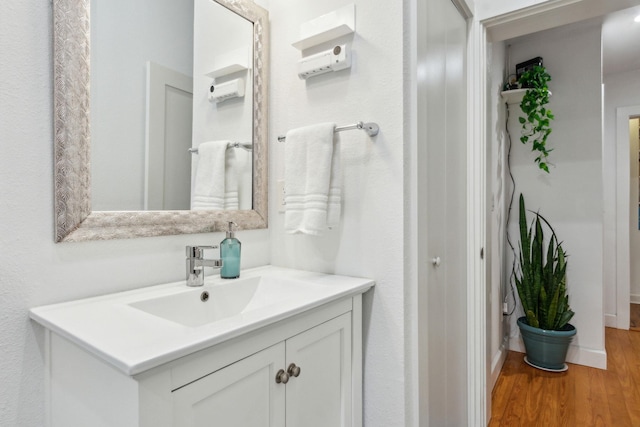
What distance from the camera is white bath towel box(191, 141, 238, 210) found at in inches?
47.3

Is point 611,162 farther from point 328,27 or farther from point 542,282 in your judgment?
point 328,27

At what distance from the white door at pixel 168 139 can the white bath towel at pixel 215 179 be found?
40mm

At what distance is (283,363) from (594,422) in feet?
6.31

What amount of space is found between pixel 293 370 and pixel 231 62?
107cm

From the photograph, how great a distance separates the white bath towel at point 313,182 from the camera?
1129mm

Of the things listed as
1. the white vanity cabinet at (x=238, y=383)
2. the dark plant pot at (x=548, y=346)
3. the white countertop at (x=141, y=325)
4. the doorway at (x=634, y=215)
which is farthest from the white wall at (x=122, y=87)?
the doorway at (x=634, y=215)

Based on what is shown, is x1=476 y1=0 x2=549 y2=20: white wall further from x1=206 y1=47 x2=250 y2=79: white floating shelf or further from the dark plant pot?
the dark plant pot

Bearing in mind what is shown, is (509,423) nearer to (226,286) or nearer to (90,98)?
(226,286)

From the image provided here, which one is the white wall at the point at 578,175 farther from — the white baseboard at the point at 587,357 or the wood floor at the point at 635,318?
the wood floor at the point at 635,318

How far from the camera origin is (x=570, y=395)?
2.10 meters

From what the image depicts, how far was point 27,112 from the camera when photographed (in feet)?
2.66

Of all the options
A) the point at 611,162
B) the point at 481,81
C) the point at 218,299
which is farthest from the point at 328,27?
the point at 611,162

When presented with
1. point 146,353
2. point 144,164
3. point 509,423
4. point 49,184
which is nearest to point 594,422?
point 509,423

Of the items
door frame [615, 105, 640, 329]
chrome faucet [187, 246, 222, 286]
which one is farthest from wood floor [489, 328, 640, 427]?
chrome faucet [187, 246, 222, 286]
